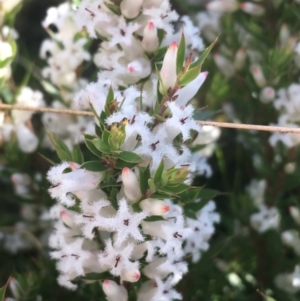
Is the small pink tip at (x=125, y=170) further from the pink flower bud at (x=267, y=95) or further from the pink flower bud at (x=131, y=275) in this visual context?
the pink flower bud at (x=267, y=95)

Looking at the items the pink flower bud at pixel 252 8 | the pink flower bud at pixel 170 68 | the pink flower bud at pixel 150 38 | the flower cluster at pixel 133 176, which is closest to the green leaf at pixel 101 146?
the flower cluster at pixel 133 176

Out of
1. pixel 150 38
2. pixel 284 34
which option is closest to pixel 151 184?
pixel 150 38

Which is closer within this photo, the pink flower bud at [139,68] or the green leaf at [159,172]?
the green leaf at [159,172]

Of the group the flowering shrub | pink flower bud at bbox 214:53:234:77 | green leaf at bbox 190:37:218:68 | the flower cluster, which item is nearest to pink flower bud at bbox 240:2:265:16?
the flowering shrub

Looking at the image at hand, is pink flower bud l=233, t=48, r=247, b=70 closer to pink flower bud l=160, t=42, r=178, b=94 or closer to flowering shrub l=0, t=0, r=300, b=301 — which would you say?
flowering shrub l=0, t=0, r=300, b=301

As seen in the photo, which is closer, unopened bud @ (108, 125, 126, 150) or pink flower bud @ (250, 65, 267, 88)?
unopened bud @ (108, 125, 126, 150)

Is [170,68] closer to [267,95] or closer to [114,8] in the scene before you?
[114,8]

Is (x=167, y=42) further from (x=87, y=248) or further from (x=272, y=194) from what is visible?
(x=272, y=194)
